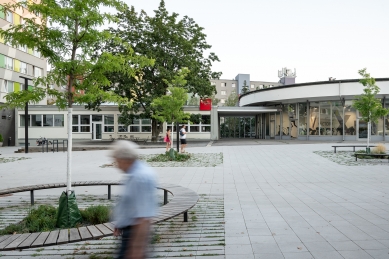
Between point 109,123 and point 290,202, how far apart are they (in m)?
36.2

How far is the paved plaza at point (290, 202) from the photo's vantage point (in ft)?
15.7

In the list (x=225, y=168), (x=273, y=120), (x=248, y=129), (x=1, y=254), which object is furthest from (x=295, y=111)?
(x=1, y=254)

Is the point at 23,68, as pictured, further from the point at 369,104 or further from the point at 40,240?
the point at 40,240

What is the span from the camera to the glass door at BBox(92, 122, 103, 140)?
4138cm

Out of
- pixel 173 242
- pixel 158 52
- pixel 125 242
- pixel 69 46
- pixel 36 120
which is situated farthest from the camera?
pixel 36 120

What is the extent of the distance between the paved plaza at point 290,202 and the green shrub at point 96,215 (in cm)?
218

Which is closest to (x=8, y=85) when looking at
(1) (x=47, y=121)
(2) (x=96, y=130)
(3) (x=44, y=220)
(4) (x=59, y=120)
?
(1) (x=47, y=121)

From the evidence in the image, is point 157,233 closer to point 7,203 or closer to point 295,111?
point 7,203

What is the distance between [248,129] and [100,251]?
49723mm

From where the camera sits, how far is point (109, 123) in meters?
41.4

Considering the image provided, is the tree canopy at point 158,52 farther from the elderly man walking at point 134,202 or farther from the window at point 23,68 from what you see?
the elderly man walking at point 134,202

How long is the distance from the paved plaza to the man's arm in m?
1.62

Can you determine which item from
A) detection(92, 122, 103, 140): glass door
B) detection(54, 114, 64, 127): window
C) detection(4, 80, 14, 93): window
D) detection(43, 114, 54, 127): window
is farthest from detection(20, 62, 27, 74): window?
detection(92, 122, 103, 140): glass door

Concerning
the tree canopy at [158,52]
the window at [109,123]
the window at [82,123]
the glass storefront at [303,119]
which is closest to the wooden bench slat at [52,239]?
the tree canopy at [158,52]
